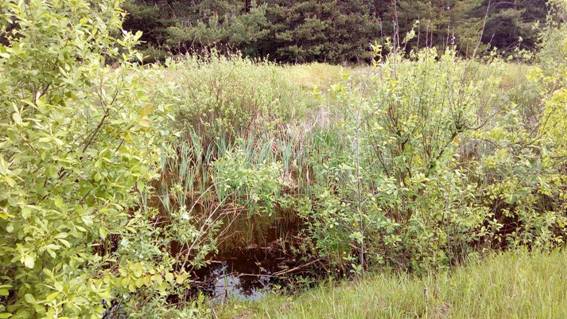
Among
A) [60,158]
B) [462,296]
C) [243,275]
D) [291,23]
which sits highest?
[291,23]

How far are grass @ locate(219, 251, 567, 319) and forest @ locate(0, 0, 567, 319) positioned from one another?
2 cm

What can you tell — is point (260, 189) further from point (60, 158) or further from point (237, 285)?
point (60, 158)

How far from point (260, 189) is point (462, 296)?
7.63ft

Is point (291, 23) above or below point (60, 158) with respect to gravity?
above

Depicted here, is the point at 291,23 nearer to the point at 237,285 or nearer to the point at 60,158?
the point at 237,285

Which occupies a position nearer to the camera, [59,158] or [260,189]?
[59,158]

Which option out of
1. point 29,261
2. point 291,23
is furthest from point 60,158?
point 291,23

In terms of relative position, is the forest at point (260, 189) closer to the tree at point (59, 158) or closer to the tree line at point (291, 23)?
the tree at point (59, 158)

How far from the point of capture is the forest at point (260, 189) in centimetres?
162

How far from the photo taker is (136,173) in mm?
1635

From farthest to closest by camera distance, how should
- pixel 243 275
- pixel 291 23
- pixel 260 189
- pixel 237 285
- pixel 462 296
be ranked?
1. pixel 291 23
2. pixel 260 189
3. pixel 243 275
4. pixel 237 285
5. pixel 462 296

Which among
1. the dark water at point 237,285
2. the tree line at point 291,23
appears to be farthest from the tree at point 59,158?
the tree line at point 291,23

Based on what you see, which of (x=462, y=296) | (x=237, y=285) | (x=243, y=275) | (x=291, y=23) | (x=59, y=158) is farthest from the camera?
(x=291, y=23)

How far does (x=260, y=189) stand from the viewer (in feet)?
14.1
